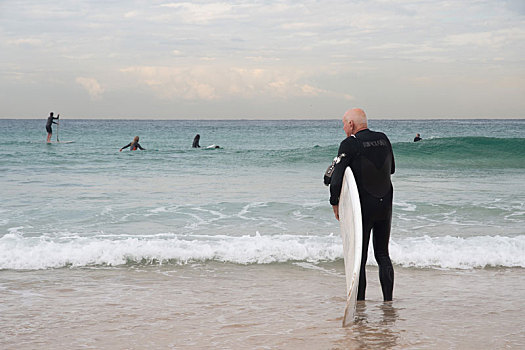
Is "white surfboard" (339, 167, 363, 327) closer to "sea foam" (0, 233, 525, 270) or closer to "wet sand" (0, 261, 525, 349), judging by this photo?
"wet sand" (0, 261, 525, 349)

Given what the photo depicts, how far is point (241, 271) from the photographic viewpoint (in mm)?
5719

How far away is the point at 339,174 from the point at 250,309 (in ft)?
4.37

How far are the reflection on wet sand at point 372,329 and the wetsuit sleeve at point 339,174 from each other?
92 centimetres

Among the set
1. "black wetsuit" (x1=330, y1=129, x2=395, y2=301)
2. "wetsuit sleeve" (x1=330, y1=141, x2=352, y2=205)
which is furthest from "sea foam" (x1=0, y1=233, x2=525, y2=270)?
"wetsuit sleeve" (x1=330, y1=141, x2=352, y2=205)

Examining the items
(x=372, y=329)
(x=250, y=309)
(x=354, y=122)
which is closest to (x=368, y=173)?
(x=354, y=122)

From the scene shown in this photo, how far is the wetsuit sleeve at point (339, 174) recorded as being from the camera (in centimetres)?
405

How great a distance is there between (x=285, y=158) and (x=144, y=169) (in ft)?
23.2

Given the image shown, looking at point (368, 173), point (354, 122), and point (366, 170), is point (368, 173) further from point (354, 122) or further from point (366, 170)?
point (354, 122)

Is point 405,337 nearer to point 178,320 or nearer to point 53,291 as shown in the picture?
point 178,320

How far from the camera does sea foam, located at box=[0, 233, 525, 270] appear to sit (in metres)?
5.94

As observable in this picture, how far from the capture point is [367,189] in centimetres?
412

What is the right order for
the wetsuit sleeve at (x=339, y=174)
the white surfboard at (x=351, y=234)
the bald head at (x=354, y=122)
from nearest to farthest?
the white surfboard at (x=351, y=234), the wetsuit sleeve at (x=339, y=174), the bald head at (x=354, y=122)

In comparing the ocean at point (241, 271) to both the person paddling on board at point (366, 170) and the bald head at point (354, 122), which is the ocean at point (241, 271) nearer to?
the person paddling on board at point (366, 170)

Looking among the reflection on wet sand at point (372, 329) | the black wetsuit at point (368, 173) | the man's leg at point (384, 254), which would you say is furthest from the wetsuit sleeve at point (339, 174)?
the reflection on wet sand at point (372, 329)
